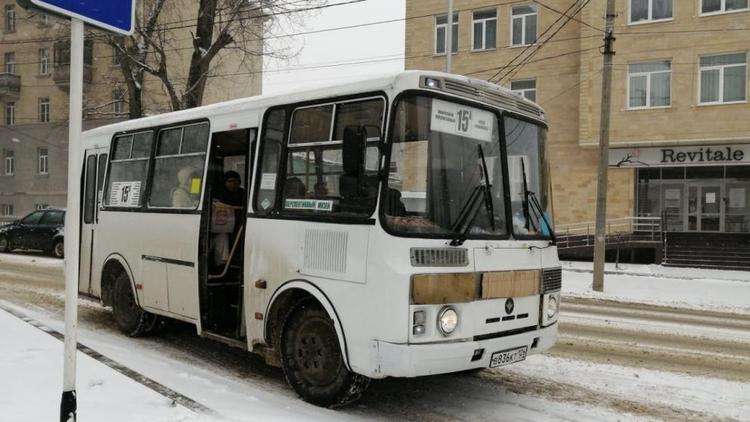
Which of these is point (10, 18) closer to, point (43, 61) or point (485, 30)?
point (43, 61)

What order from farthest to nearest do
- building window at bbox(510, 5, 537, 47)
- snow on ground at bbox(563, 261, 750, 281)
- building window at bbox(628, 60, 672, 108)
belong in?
building window at bbox(510, 5, 537, 47)
building window at bbox(628, 60, 672, 108)
snow on ground at bbox(563, 261, 750, 281)

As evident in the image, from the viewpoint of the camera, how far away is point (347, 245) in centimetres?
512

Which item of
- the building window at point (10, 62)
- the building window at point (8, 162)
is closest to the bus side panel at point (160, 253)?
the building window at point (8, 162)

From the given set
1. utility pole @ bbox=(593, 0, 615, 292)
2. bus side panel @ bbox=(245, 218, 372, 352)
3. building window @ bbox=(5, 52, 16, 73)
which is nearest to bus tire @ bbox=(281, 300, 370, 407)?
bus side panel @ bbox=(245, 218, 372, 352)

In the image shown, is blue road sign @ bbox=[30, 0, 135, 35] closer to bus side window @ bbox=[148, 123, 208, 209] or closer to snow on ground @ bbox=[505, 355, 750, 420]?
bus side window @ bbox=[148, 123, 208, 209]

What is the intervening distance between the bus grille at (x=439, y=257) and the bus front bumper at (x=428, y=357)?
61 centimetres

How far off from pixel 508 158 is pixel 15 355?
507 centimetres

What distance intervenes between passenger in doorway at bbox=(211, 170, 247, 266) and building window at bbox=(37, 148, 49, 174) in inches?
1610

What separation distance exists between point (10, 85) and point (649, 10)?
40.2 m

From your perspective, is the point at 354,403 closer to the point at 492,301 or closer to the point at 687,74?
the point at 492,301

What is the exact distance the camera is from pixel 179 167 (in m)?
7.46

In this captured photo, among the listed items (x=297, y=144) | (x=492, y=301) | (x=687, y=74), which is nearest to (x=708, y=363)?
(x=492, y=301)

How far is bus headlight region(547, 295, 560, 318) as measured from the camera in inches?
232

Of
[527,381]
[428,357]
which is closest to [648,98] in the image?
[527,381]
